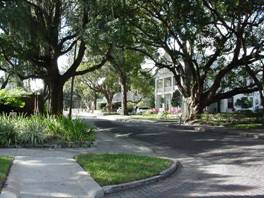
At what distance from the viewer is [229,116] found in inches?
1556

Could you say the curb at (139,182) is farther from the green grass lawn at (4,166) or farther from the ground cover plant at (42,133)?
the ground cover plant at (42,133)

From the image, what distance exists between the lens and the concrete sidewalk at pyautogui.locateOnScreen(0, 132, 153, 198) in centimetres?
984

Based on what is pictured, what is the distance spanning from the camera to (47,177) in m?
11.5

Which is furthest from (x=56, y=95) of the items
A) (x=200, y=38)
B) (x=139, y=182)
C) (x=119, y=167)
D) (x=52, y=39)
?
(x=139, y=182)

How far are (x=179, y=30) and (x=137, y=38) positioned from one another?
6.83 metres

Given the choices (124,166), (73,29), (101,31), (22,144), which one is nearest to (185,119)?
(73,29)

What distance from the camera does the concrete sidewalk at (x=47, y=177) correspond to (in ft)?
32.3

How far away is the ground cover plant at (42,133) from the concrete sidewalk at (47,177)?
1.17 metres

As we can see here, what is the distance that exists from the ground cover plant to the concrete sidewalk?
3.85 feet

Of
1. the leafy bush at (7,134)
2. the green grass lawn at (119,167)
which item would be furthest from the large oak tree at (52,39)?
the green grass lawn at (119,167)

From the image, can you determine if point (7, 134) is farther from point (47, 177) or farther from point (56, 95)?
point (56, 95)

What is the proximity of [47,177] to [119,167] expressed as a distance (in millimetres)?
2021

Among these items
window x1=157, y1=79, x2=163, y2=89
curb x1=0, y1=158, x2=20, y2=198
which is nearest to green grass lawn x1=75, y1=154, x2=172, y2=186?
curb x1=0, y1=158, x2=20, y2=198

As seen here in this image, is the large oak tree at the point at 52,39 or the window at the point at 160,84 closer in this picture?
the large oak tree at the point at 52,39
